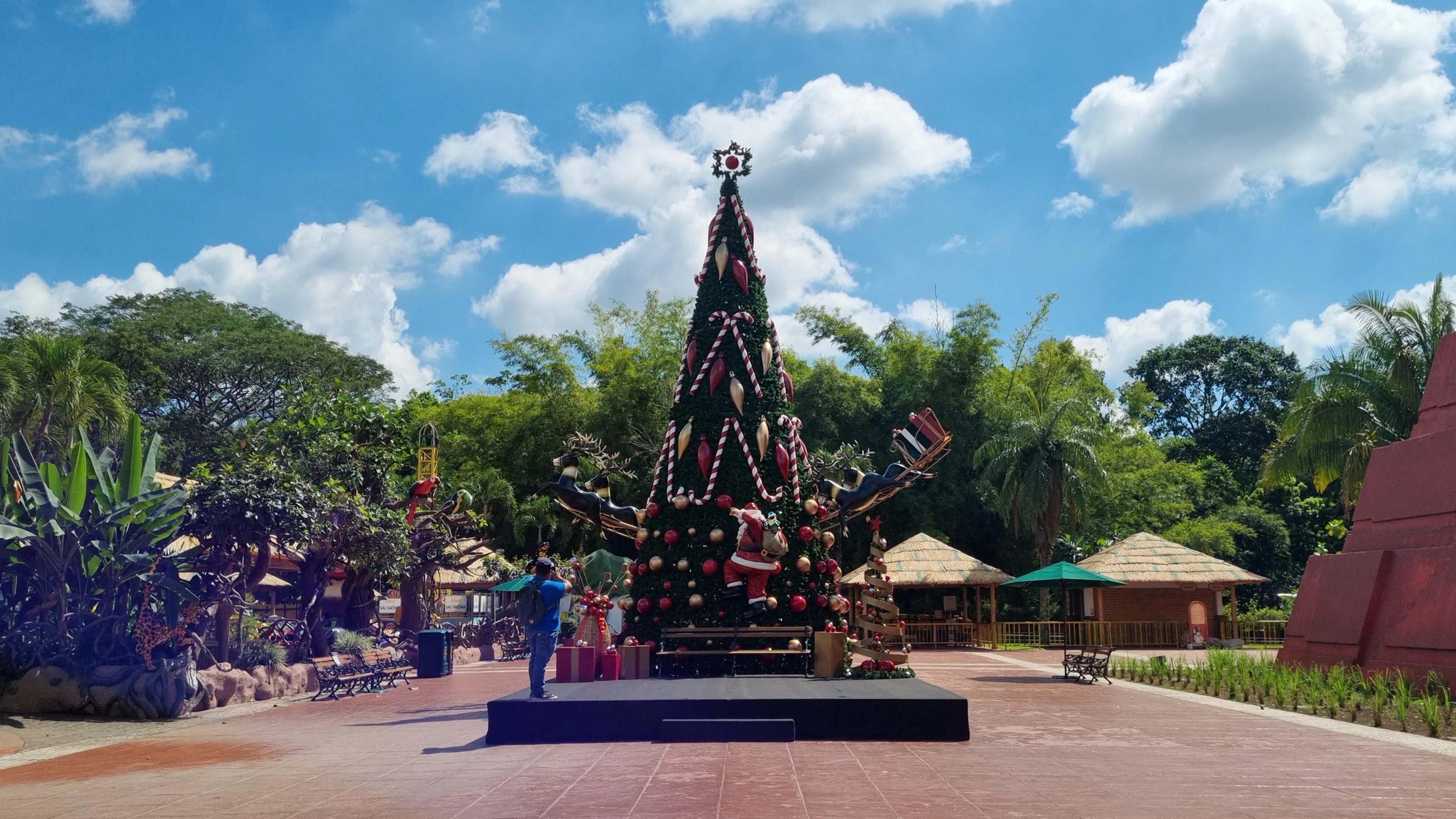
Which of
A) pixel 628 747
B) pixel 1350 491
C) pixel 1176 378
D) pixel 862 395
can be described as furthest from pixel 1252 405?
pixel 628 747

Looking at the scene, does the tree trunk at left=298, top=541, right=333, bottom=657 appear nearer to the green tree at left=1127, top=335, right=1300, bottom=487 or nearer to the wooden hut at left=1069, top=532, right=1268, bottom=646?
the wooden hut at left=1069, top=532, right=1268, bottom=646

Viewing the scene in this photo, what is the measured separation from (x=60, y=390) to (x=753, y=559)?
1956 cm

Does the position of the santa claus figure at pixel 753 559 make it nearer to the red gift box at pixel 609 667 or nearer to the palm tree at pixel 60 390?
the red gift box at pixel 609 667

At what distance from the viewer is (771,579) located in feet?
42.4

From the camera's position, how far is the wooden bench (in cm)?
1248

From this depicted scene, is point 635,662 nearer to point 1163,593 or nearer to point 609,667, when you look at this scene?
point 609,667

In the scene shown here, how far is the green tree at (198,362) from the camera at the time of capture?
116 feet

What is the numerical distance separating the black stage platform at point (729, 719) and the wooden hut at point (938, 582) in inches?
581

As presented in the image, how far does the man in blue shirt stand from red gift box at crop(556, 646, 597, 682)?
798mm

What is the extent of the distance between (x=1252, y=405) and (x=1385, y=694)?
44033 millimetres

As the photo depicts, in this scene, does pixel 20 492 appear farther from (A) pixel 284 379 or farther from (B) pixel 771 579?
(A) pixel 284 379

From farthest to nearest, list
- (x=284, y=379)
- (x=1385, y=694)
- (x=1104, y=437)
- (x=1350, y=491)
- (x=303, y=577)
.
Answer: (x=284, y=379)
(x=1104, y=437)
(x=1350, y=491)
(x=303, y=577)
(x=1385, y=694)

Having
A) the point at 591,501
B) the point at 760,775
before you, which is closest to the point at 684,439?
the point at 591,501

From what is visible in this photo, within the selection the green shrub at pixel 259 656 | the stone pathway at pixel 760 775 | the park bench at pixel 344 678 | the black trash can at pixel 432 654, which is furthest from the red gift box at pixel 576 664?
the black trash can at pixel 432 654
